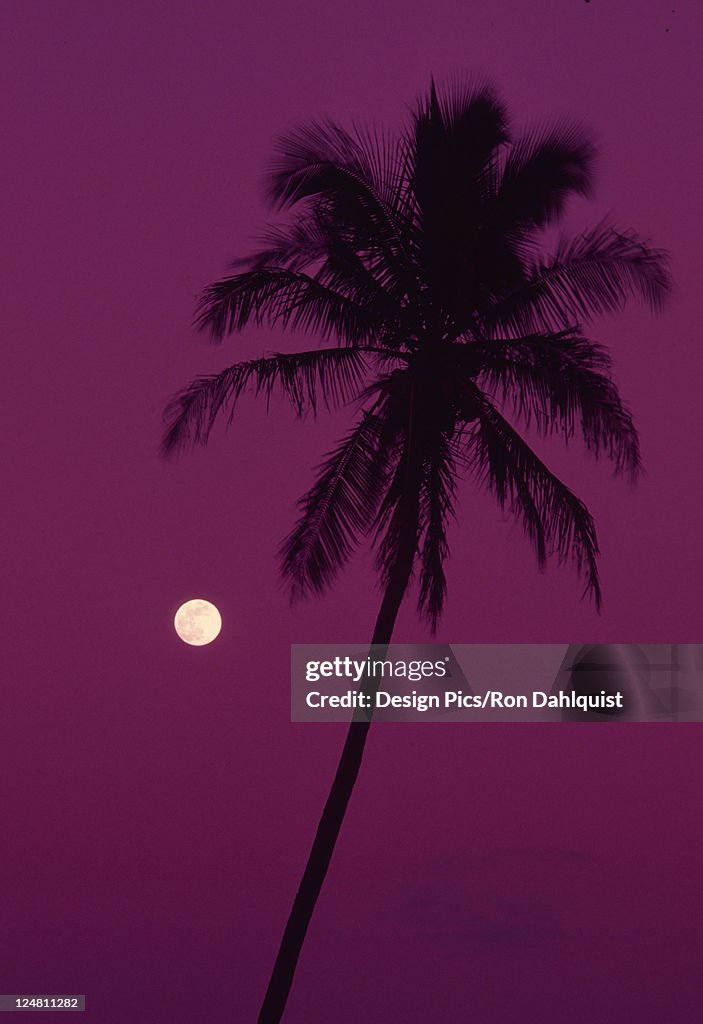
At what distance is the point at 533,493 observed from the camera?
583 inches

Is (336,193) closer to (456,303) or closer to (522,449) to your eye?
(456,303)

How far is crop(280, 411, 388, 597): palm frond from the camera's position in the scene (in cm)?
1509

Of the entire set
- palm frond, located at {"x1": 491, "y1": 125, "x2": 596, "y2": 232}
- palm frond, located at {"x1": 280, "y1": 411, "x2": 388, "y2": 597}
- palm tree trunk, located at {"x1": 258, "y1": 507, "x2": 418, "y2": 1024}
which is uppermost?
palm frond, located at {"x1": 491, "y1": 125, "x2": 596, "y2": 232}

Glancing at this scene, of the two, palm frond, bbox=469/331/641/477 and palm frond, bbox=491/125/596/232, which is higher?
palm frond, bbox=491/125/596/232

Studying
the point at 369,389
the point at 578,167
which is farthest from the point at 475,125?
the point at 369,389

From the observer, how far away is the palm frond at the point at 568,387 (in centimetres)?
1441

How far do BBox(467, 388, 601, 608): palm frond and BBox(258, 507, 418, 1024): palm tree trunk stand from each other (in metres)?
1.31

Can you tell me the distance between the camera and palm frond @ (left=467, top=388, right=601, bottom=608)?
573 inches

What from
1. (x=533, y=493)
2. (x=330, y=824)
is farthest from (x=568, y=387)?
(x=330, y=824)

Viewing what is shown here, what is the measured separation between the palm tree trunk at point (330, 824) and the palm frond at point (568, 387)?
2.13 meters

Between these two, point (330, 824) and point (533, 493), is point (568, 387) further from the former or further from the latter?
point (330, 824)

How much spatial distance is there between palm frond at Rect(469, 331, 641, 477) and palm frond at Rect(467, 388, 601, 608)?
1.17ft

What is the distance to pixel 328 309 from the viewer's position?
15.1 meters

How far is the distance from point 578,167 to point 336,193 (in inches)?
129
